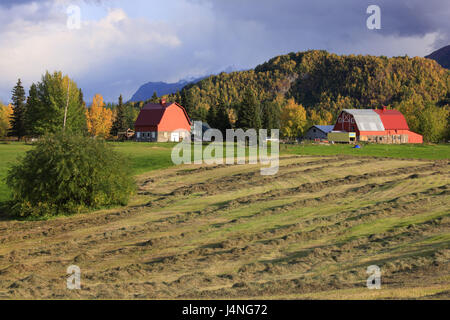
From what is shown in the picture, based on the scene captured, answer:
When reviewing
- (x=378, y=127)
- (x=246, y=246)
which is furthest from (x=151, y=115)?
(x=246, y=246)

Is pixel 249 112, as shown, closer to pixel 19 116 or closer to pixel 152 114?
pixel 152 114

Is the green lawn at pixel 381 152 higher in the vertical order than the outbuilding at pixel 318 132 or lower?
lower

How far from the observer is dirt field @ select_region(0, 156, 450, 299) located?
9.57 metres

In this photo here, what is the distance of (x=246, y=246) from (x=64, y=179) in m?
11.7

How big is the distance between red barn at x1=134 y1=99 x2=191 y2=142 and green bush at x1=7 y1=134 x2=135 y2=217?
64.1m

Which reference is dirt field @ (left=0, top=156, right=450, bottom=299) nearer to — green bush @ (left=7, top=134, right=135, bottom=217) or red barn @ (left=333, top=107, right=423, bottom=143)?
green bush @ (left=7, top=134, right=135, bottom=217)

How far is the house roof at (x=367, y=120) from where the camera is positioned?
98.3m

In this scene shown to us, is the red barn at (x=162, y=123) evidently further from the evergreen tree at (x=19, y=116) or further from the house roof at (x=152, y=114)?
the evergreen tree at (x=19, y=116)

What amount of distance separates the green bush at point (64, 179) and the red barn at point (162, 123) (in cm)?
6409

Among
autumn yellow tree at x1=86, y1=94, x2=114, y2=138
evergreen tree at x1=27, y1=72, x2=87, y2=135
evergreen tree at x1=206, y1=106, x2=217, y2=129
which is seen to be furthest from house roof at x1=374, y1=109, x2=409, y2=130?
evergreen tree at x1=27, y1=72, x2=87, y2=135

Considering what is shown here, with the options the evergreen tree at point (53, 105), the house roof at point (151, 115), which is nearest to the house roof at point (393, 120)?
the house roof at point (151, 115)

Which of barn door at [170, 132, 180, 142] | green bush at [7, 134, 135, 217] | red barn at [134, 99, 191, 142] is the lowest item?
green bush at [7, 134, 135, 217]

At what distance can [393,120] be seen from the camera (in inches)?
3984
